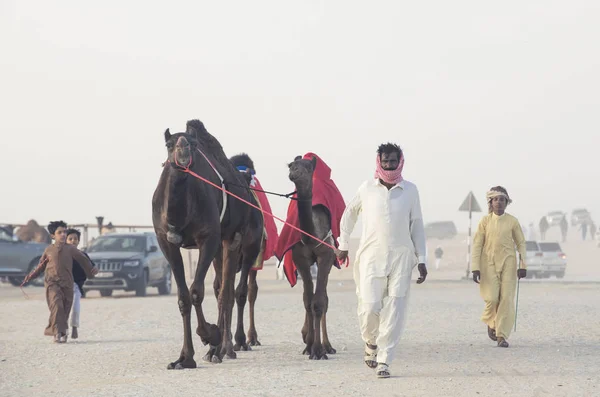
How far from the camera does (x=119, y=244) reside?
101 feet

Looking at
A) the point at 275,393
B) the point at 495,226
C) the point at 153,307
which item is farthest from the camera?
the point at 153,307

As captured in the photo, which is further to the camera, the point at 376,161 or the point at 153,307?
the point at 153,307

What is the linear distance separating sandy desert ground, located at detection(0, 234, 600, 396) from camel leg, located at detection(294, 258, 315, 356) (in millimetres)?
221

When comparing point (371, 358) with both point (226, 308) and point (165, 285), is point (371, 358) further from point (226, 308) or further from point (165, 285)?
point (165, 285)

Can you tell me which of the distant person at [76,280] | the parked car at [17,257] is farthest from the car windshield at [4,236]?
the distant person at [76,280]

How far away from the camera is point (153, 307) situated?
2395 centimetres

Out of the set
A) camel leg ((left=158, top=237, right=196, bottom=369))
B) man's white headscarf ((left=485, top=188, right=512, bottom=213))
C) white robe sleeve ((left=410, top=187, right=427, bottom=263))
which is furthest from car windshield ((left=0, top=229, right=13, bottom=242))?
white robe sleeve ((left=410, top=187, right=427, bottom=263))

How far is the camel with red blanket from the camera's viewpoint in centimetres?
1311

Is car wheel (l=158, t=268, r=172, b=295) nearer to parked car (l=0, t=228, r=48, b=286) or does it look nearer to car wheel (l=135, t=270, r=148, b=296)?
car wheel (l=135, t=270, r=148, b=296)

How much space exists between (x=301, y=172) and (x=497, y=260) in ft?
11.1

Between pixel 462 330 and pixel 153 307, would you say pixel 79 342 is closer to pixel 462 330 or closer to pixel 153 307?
pixel 462 330

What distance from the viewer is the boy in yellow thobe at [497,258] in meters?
15.0

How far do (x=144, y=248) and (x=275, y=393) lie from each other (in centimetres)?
2091

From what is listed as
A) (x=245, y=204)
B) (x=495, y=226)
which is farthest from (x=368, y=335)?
(x=495, y=226)
